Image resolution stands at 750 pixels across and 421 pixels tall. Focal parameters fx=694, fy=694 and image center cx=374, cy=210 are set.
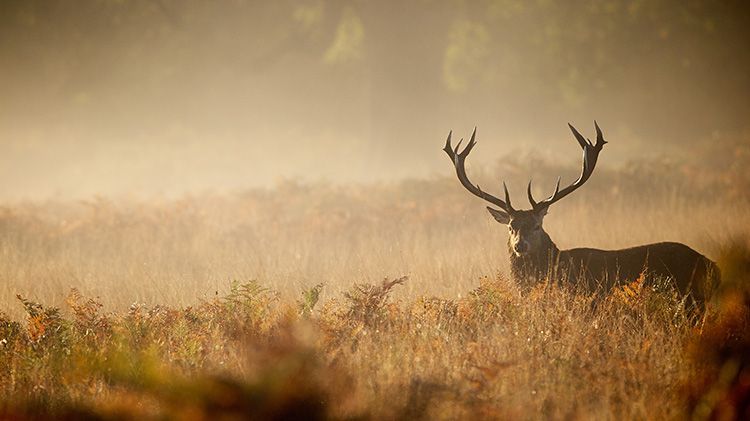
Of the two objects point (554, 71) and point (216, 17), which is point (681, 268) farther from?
point (216, 17)

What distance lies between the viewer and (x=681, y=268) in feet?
20.6

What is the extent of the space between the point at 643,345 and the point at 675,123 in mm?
38012

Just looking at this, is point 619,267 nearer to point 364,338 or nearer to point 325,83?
point 364,338

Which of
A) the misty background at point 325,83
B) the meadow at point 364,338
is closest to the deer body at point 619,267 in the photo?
the meadow at point 364,338

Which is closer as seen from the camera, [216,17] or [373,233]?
[373,233]

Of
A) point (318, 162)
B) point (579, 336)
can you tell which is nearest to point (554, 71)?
point (318, 162)

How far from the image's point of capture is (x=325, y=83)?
3984 cm

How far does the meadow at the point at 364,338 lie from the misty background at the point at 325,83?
1881 cm

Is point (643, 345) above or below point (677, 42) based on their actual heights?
below

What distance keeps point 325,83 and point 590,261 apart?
34395mm

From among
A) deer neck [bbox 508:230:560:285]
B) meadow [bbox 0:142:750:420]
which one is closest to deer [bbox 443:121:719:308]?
deer neck [bbox 508:230:560:285]

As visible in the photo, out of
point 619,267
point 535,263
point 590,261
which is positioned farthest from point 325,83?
point 619,267

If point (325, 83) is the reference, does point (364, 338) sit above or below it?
below

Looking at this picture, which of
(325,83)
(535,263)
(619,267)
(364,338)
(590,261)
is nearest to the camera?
(364,338)
